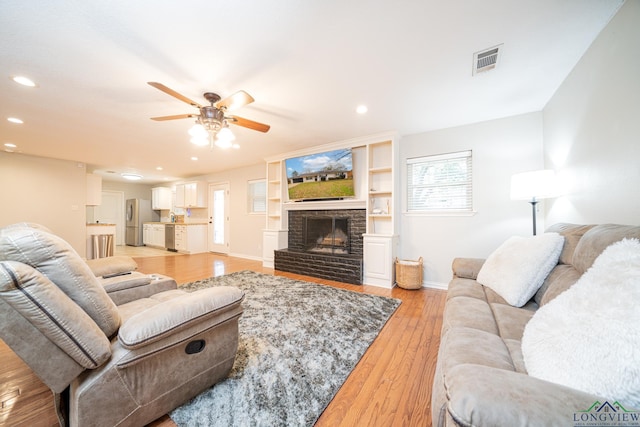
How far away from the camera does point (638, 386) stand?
1.82 feet

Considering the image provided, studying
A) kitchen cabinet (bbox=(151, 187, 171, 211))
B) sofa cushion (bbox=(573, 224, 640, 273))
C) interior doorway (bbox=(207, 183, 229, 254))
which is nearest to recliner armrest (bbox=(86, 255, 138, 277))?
sofa cushion (bbox=(573, 224, 640, 273))

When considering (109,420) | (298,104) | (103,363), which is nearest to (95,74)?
(298,104)

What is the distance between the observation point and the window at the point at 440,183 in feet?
10.8

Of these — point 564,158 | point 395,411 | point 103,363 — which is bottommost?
point 395,411

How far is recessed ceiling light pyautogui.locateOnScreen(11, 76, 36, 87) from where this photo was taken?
2.18 meters

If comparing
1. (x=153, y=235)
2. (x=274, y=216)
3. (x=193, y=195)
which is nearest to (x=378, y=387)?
(x=274, y=216)

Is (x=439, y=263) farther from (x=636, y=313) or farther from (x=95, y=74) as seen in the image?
(x=95, y=74)

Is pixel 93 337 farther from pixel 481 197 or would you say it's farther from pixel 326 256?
pixel 481 197

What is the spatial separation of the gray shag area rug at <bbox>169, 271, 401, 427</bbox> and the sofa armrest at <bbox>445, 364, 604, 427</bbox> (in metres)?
0.95

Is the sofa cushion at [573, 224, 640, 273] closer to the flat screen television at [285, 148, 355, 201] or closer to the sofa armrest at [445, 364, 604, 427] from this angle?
the sofa armrest at [445, 364, 604, 427]

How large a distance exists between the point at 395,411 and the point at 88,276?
1.67m

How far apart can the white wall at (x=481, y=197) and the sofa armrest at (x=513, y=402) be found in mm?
3038

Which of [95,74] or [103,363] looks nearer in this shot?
[103,363]

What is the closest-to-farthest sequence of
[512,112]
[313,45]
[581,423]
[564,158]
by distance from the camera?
[581,423] < [313,45] < [564,158] < [512,112]
